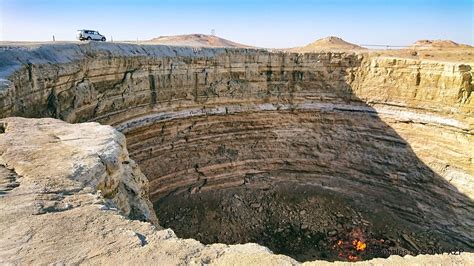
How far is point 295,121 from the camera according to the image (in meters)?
17.6

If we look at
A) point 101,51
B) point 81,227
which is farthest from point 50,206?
point 101,51

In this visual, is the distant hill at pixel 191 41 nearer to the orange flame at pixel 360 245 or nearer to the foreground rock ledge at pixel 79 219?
the orange flame at pixel 360 245

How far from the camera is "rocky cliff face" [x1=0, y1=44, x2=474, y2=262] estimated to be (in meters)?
13.9

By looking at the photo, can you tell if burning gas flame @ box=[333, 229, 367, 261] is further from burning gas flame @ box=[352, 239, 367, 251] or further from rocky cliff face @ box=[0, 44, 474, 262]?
rocky cliff face @ box=[0, 44, 474, 262]

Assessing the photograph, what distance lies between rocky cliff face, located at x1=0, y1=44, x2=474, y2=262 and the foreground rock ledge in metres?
6.09

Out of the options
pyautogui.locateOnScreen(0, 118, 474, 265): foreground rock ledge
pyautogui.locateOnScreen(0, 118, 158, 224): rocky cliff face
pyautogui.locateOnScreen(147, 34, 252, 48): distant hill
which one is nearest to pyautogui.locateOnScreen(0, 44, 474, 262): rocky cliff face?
pyautogui.locateOnScreen(0, 118, 158, 224): rocky cliff face

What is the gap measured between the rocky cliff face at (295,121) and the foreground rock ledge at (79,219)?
609cm

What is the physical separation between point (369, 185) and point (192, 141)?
344 inches

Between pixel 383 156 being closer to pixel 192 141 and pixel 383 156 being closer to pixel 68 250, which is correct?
pixel 192 141

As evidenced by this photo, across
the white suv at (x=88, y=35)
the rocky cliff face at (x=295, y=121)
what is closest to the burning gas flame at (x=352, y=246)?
the rocky cliff face at (x=295, y=121)

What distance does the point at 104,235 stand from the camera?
14.0ft

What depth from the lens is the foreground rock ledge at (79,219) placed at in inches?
156

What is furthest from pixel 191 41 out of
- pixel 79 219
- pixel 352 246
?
pixel 79 219

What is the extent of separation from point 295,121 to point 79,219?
1413cm
